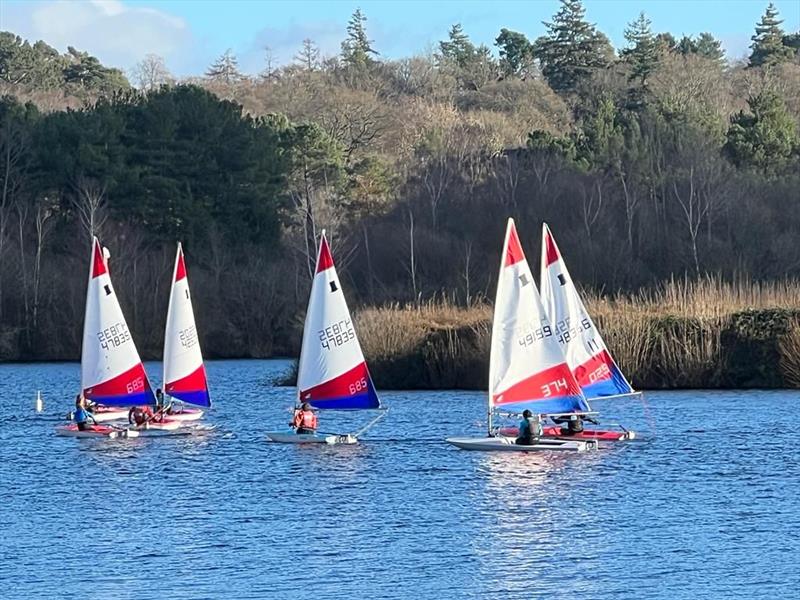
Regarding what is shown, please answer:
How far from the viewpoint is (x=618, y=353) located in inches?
A: 1969

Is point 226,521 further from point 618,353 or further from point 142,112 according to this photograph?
point 142,112

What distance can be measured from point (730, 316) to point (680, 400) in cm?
385

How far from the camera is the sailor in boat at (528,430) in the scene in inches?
1314

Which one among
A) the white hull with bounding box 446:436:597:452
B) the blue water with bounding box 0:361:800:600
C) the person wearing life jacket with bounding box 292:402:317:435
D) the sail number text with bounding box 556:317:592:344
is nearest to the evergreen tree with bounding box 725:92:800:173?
the blue water with bounding box 0:361:800:600

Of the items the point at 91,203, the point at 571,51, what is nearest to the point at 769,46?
the point at 571,51

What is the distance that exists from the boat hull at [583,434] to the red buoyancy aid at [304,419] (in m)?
4.15

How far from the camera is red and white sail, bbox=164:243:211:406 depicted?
139 ft

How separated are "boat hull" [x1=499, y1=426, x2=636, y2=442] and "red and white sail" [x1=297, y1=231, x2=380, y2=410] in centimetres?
317

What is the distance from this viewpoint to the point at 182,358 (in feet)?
140

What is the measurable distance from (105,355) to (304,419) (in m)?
6.82

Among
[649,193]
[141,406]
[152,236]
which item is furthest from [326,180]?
[141,406]

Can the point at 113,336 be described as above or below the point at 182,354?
above

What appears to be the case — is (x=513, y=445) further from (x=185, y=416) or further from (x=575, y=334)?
(x=185, y=416)

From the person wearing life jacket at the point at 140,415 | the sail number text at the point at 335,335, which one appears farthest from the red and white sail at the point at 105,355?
the sail number text at the point at 335,335
